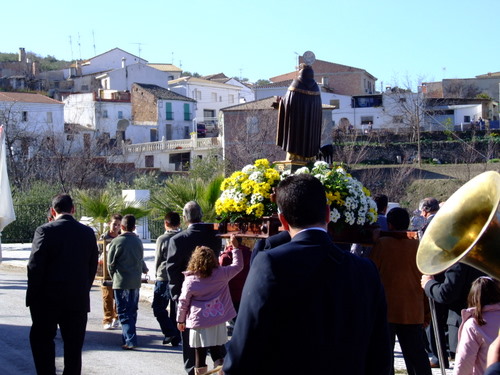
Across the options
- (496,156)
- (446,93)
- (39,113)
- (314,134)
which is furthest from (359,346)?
(446,93)

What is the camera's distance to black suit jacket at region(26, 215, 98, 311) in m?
6.82

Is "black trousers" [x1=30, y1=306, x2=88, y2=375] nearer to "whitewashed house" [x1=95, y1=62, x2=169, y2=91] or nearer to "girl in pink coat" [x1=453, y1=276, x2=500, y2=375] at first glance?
"girl in pink coat" [x1=453, y1=276, x2=500, y2=375]

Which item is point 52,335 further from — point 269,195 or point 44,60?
point 44,60

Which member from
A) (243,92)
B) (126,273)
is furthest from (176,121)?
(126,273)

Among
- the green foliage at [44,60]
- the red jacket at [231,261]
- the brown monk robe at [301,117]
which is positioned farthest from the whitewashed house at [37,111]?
the red jacket at [231,261]

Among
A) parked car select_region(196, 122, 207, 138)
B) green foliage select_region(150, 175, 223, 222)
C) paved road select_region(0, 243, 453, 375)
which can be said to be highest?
parked car select_region(196, 122, 207, 138)

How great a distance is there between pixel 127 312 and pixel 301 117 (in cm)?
325

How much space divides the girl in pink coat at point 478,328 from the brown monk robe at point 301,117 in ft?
11.3

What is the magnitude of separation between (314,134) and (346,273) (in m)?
5.23

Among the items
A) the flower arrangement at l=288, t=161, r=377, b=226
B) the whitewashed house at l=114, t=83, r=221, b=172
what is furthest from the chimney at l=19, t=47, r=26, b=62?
the flower arrangement at l=288, t=161, r=377, b=226

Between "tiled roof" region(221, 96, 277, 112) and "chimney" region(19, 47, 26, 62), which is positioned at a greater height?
"chimney" region(19, 47, 26, 62)

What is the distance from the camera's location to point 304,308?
3.23m

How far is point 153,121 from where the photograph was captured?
6769 cm

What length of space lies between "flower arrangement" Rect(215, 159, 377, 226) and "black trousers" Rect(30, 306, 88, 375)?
5.83 ft
